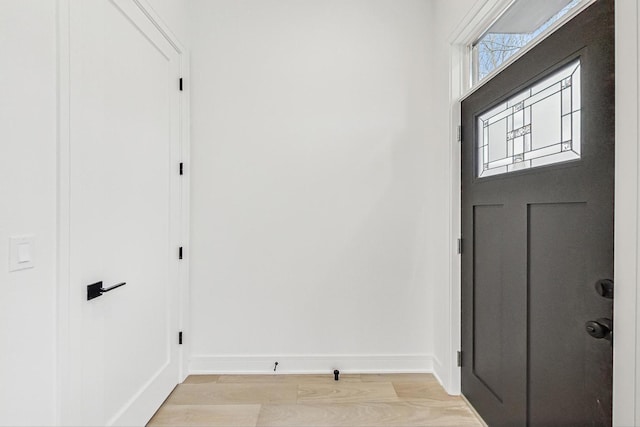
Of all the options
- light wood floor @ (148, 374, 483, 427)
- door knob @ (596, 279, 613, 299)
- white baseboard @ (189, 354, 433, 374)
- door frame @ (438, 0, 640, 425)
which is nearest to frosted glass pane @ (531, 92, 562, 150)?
door frame @ (438, 0, 640, 425)

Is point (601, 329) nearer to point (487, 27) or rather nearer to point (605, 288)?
point (605, 288)

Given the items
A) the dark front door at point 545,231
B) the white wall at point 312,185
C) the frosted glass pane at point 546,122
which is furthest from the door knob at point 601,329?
the white wall at point 312,185

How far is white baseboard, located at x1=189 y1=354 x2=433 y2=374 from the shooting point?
2461mm

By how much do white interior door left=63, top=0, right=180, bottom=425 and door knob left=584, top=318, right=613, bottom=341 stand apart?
190 cm

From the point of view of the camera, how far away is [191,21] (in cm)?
245

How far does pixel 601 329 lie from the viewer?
3.52ft

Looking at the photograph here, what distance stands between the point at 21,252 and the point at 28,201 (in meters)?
0.17

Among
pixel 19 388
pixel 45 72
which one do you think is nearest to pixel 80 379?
pixel 19 388

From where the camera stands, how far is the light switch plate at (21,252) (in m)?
1.05

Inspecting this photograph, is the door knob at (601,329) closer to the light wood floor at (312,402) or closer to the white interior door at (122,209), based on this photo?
the light wood floor at (312,402)

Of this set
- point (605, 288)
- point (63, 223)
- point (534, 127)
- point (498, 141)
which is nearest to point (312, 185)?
point (498, 141)

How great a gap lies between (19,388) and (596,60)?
2216 mm

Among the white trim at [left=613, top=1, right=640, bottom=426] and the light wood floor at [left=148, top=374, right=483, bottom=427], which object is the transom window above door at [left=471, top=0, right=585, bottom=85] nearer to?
the white trim at [left=613, top=1, right=640, bottom=426]

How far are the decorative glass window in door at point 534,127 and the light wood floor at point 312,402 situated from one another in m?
1.48
